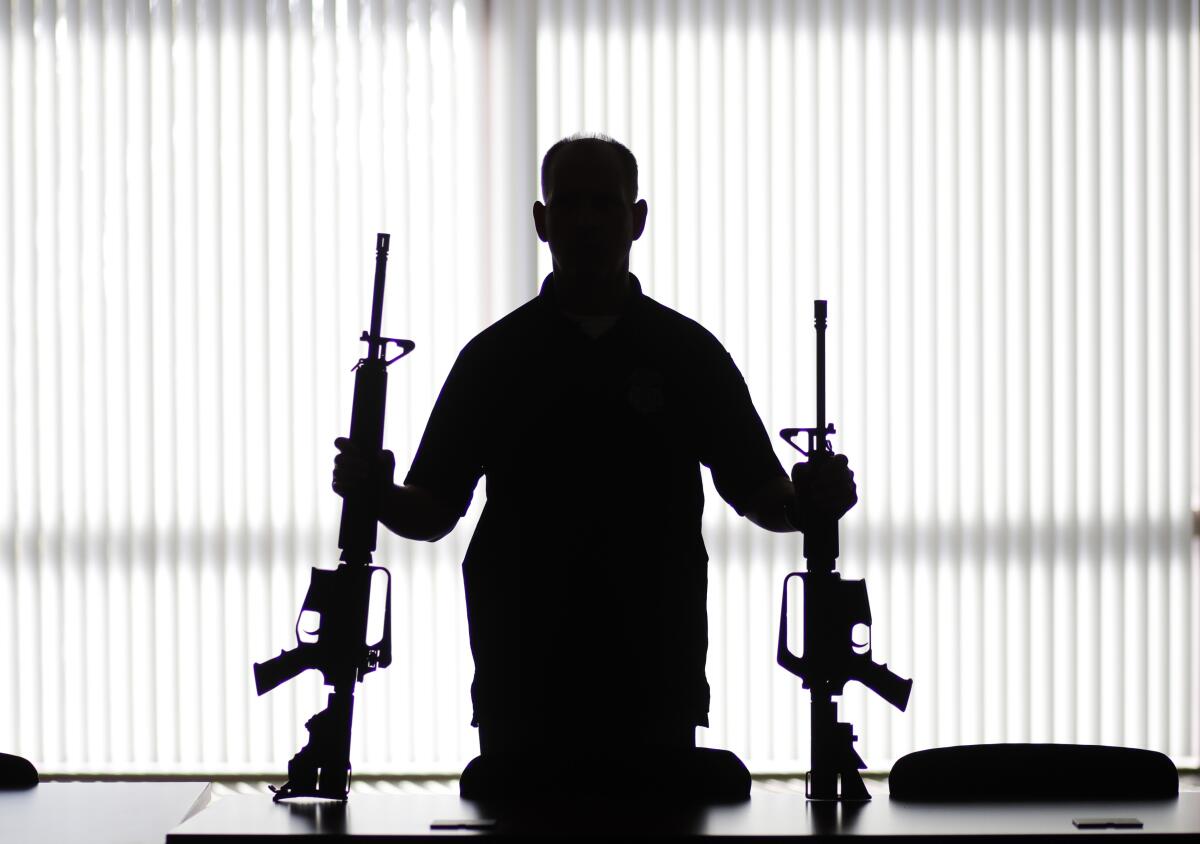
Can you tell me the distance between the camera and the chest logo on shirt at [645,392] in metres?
1.87

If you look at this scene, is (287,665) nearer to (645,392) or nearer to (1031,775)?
(645,392)

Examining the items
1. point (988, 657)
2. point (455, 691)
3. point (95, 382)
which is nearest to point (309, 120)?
point (95, 382)

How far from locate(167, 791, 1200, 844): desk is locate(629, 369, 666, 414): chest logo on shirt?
0.65m

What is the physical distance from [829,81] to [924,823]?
2.57 m

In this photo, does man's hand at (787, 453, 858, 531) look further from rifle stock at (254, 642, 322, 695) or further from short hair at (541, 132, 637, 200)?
rifle stock at (254, 642, 322, 695)

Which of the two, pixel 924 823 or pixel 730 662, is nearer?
pixel 924 823

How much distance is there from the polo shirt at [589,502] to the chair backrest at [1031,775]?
0.39 m

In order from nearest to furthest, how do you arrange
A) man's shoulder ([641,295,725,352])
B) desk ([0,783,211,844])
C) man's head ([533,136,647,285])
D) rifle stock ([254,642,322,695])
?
desk ([0,783,211,844]) < rifle stock ([254,642,322,695]) < man's head ([533,136,647,285]) < man's shoulder ([641,295,725,352])

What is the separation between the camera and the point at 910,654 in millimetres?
3381

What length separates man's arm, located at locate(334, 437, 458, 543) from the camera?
1.69 metres

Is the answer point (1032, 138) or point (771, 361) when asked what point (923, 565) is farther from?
point (1032, 138)

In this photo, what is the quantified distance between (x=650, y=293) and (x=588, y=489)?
5.38 ft

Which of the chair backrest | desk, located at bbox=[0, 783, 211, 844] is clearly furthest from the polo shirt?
desk, located at bbox=[0, 783, 211, 844]

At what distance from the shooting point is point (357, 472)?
66.6 inches
